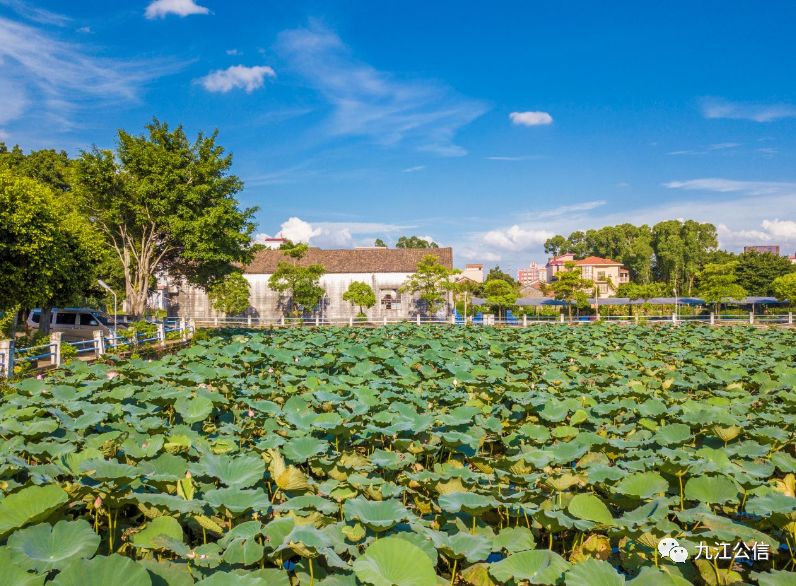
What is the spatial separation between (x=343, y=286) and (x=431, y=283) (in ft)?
22.6

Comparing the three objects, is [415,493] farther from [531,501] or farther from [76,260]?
[76,260]

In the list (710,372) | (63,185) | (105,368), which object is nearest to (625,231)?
(63,185)

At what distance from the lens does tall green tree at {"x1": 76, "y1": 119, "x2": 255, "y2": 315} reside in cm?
1992

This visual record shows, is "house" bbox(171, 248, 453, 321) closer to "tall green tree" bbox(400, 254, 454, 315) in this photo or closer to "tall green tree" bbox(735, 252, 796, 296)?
"tall green tree" bbox(400, 254, 454, 315)

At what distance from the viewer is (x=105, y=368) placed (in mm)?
8250

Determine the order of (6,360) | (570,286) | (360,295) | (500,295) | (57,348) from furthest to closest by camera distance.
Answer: (500,295)
(360,295)
(570,286)
(57,348)
(6,360)

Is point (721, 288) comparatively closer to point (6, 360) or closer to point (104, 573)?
point (6, 360)

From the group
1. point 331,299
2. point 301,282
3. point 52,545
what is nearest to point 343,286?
point 331,299

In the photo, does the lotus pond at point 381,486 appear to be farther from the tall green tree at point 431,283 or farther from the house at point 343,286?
the house at point 343,286

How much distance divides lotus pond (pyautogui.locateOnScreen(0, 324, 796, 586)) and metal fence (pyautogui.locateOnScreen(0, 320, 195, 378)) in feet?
9.70

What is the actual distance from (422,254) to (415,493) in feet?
121

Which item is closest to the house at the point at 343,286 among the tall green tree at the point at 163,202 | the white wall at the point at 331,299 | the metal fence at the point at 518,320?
the white wall at the point at 331,299

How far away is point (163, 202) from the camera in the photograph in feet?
64.7

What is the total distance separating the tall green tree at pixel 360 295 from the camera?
3734 centimetres
